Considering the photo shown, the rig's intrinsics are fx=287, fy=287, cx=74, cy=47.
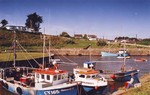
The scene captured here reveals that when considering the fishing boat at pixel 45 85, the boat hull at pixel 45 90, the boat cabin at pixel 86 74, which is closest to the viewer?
the boat hull at pixel 45 90

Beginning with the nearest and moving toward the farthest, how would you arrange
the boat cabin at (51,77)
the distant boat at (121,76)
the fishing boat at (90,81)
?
the boat cabin at (51,77), the fishing boat at (90,81), the distant boat at (121,76)

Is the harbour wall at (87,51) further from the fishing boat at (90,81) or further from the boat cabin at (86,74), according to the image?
the fishing boat at (90,81)

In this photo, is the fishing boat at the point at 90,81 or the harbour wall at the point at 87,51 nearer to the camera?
the fishing boat at the point at 90,81

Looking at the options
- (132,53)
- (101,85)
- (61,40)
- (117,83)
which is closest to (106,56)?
(132,53)

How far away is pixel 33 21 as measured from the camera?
111m

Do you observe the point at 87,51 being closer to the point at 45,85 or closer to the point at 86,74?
the point at 86,74

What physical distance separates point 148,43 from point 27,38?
49.6 meters

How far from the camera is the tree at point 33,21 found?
4341 inches

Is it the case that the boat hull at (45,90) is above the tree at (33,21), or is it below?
below

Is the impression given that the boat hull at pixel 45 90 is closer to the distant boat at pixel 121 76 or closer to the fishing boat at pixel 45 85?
the fishing boat at pixel 45 85

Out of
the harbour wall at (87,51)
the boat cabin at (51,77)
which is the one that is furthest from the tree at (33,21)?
the boat cabin at (51,77)

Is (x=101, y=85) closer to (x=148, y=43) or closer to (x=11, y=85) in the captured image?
(x=11, y=85)

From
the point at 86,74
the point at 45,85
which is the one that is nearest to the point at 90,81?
the point at 86,74

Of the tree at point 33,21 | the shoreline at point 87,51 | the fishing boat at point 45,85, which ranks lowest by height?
the shoreline at point 87,51
